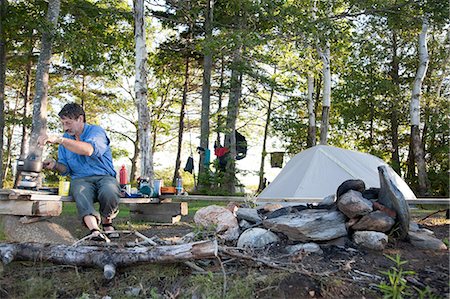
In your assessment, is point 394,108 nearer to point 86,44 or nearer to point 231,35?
point 231,35

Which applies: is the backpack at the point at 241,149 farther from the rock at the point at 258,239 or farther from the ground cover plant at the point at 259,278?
the ground cover plant at the point at 259,278

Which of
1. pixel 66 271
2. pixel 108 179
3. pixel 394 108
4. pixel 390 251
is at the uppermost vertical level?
pixel 394 108

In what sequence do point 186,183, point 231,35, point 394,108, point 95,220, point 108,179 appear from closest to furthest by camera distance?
1. point 95,220
2. point 108,179
3. point 231,35
4. point 394,108
5. point 186,183

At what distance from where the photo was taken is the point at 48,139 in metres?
3.29

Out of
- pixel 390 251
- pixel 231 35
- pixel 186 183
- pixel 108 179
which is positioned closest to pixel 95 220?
A: pixel 108 179

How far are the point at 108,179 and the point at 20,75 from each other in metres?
14.6

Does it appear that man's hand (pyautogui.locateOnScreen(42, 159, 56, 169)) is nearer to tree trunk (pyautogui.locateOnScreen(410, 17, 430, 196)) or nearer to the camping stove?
the camping stove

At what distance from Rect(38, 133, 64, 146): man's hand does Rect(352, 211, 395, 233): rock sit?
89.8 inches

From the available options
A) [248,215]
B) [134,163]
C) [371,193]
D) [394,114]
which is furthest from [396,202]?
[134,163]

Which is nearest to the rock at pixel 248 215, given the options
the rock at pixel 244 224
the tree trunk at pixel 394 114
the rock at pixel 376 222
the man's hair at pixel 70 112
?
the rock at pixel 244 224

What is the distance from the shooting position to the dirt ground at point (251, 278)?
2.16 m

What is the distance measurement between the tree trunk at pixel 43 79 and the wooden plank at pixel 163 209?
4.28m

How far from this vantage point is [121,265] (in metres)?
A: 2.50

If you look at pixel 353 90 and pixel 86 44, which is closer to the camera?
pixel 86 44
